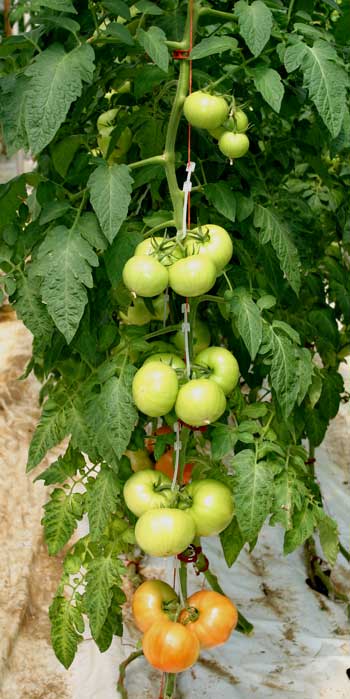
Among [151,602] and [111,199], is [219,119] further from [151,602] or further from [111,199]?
[151,602]

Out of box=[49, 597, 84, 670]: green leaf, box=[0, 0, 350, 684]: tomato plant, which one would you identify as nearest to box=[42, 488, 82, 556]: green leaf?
box=[0, 0, 350, 684]: tomato plant

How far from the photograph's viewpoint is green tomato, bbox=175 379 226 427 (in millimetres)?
1080

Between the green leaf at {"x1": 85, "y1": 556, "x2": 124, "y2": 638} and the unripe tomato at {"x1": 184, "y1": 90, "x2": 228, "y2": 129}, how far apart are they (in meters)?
0.76

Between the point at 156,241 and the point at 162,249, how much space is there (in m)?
0.02

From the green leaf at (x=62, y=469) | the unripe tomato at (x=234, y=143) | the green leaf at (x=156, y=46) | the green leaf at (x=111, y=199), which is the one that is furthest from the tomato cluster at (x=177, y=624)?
the green leaf at (x=156, y=46)

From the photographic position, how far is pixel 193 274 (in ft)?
3.43

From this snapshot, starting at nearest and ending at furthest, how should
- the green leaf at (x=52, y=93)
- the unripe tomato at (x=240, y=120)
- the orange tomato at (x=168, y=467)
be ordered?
1. the green leaf at (x=52, y=93)
2. the unripe tomato at (x=240, y=120)
3. the orange tomato at (x=168, y=467)

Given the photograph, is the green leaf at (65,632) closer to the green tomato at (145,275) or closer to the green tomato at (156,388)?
the green tomato at (156,388)

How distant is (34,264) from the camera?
120 centimetres

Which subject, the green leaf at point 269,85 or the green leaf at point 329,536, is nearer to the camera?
the green leaf at point 269,85

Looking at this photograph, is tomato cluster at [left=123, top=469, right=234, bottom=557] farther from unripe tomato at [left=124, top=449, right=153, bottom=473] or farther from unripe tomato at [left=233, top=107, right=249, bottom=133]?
unripe tomato at [left=233, top=107, right=249, bottom=133]

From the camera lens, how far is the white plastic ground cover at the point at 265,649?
6.19 ft

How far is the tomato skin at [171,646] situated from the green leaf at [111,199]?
2.04 feet

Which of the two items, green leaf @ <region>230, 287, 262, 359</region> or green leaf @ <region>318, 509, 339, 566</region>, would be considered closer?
green leaf @ <region>230, 287, 262, 359</region>
